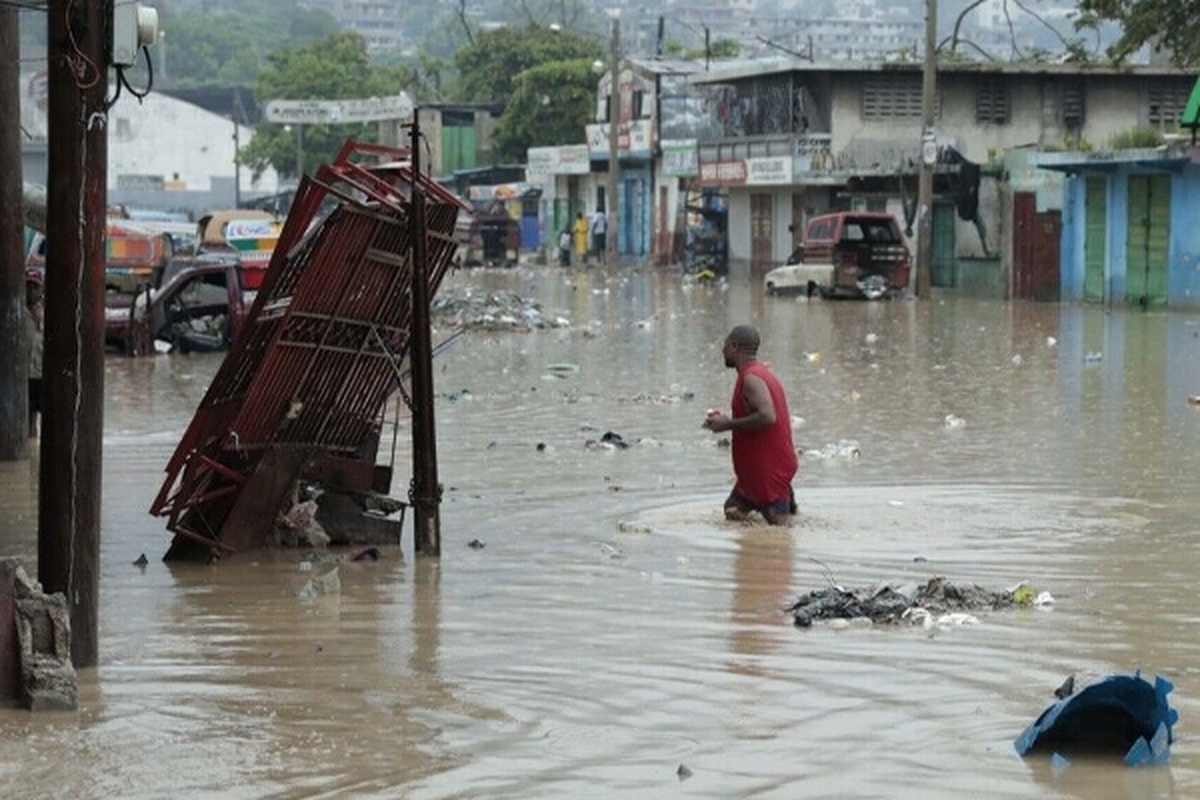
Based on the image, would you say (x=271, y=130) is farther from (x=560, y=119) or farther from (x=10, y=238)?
(x=10, y=238)

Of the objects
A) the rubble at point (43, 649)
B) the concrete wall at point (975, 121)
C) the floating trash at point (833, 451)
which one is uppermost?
the concrete wall at point (975, 121)

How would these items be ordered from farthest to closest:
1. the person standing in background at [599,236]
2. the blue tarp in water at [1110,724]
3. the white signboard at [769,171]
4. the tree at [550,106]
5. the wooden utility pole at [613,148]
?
the tree at [550,106], the person standing in background at [599,236], the wooden utility pole at [613,148], the white signboard at [769,171], the blue tarp in water at [1110,724]

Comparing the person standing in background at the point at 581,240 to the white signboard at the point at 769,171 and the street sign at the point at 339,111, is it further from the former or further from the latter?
the street sign at the point at 339,111

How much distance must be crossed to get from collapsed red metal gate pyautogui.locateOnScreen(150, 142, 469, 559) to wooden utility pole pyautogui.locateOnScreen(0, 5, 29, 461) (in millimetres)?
4574

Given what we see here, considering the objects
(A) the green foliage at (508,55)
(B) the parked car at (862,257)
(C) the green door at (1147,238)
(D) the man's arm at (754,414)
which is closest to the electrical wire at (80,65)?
(D) the man's arm at (754,414)

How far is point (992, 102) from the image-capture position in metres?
57.4

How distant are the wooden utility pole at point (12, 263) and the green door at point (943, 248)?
3477 centimetres

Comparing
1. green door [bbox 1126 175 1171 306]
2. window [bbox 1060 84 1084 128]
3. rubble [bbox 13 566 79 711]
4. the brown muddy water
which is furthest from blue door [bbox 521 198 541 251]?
rubble [bbox 13 566 79 711]

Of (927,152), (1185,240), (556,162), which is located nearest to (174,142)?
(556,162)

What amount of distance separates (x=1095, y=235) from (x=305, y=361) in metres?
33.5

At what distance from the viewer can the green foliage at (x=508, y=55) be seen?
93.8 m

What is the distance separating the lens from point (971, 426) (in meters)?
19.6

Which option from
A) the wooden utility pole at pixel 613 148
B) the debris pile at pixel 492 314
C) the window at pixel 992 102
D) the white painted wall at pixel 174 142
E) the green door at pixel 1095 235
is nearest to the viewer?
the debris pile at pixel 492 314

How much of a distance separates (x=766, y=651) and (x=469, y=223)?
2431 inches
